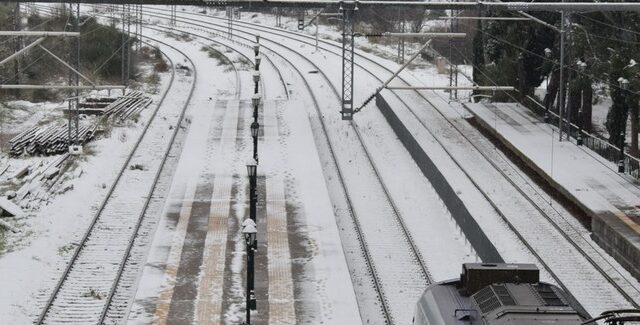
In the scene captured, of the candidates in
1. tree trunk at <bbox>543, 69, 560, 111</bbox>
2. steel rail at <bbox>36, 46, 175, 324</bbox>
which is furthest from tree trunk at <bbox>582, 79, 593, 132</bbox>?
steel rail at <bbox>36, 46, 175, 324</bbox>

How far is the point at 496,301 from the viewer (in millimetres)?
15359

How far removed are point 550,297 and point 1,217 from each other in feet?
59.5

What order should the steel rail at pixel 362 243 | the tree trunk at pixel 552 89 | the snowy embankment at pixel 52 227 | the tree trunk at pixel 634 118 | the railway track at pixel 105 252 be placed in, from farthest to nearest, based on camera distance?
the tree trunk at pixel 552 89
the tree trunk at pixel 634 118
the snowy embankment at pixel 52 227
the steel rail at pixel 362 243
the railway track at pixel 105 252

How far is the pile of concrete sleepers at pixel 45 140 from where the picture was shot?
39562 mm

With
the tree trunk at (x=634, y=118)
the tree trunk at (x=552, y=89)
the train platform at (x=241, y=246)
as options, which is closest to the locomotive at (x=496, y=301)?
the train platform at (x=241, y=246)

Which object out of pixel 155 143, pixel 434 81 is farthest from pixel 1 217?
pixel 434 81

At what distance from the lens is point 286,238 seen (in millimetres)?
27797

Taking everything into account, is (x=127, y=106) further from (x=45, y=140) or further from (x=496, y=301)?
(x=496, y=301)

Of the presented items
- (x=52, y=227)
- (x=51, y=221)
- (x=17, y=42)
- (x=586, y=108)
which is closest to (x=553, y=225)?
(x=52, y=227)

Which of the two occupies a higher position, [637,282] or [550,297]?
[550,297]

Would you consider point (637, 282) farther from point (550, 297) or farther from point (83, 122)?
point (83, 122)

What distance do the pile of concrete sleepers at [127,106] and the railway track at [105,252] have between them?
7.15m

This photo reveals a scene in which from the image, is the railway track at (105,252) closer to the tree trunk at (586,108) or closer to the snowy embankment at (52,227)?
the snowy embankment at (52,227)

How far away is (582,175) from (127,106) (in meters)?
22.2
